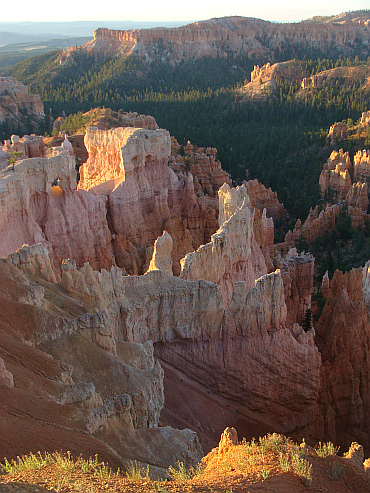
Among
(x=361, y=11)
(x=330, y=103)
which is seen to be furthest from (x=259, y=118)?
(x=361, y=11)

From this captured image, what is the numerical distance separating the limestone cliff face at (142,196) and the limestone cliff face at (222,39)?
86.3m

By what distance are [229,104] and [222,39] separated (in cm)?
4407

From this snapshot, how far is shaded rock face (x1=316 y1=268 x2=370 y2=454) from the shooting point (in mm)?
16203

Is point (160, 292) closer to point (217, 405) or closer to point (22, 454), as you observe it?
point (217, 405)

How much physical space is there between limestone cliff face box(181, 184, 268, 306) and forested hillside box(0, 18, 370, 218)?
2619 centimetres

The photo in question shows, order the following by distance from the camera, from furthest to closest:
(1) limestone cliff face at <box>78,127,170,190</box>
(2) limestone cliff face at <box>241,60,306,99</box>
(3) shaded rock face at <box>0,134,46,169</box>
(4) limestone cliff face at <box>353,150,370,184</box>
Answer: (2) limestone cliff face at <box>241,60,306,99</box> < (4) limestone cliff face at <box>353,150,370,184</box> < (3) shaded rock face at <box>0,134,46,169</box> < (1) limestone cliff face at <box>78,127,170,190</box>

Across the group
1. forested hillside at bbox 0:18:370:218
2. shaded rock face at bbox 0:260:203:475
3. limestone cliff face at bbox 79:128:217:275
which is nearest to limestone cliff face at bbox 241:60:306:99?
forested hillside at bbox 0:18:370:218

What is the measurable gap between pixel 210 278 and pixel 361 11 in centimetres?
18507

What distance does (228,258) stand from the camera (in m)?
16.9

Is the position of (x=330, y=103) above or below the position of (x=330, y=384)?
above

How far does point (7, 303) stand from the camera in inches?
408

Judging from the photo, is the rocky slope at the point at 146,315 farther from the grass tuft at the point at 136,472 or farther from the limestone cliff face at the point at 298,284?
the grass tuft at the point at 136,472

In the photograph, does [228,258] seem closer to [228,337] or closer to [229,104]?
[228,337]

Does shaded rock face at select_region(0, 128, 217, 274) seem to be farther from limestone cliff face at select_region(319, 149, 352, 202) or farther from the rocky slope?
limestone cliff face at select_region(319, 149, 352, 202)
